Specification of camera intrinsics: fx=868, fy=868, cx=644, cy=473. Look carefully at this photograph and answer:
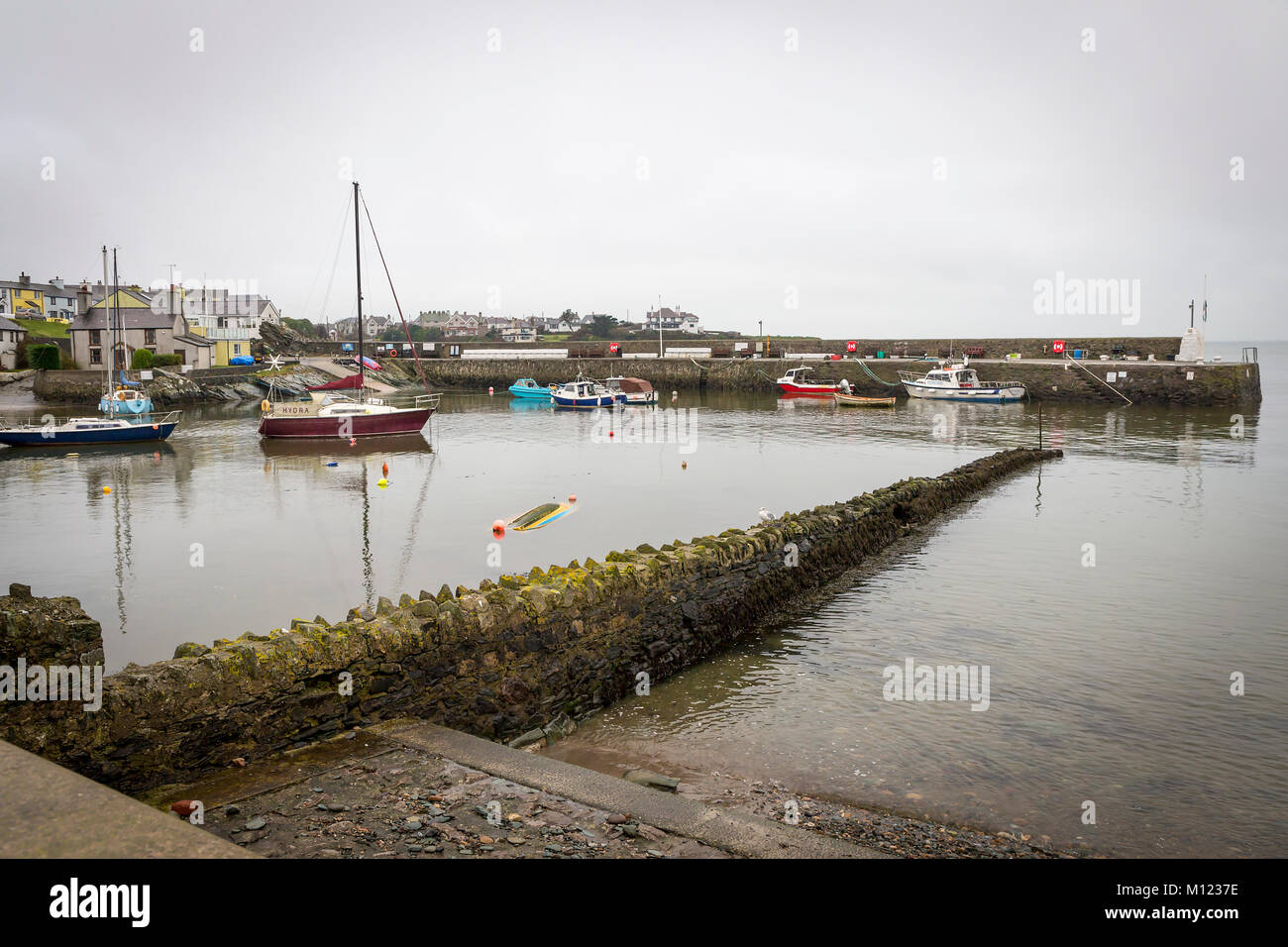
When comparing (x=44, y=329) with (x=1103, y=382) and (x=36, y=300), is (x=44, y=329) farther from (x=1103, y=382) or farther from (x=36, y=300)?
(x=1103, y=382)

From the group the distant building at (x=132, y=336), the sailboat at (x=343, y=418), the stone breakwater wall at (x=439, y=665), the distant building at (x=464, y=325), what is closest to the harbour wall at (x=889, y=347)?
the distant building at (x=132, y=336)

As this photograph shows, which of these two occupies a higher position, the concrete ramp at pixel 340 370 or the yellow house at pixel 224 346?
the yellow house at pixel 224 346

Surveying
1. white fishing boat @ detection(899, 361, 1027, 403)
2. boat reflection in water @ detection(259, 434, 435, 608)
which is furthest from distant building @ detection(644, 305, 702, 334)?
boat reflection in water @ detection(259, 434, 435, 608)

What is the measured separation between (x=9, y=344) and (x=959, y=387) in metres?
70.6

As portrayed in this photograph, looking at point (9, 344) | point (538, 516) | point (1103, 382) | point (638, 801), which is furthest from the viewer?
point (9, 344)

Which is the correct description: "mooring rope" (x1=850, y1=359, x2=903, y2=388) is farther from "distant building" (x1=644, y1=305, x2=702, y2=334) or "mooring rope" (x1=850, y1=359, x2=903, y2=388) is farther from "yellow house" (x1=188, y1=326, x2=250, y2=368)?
"distant building" (x1=644, y1=305, x2=702, y2=334)

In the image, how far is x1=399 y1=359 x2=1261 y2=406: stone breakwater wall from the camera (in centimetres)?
5794

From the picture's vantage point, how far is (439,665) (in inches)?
336

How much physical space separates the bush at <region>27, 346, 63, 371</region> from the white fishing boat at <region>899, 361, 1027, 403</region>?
60832 millimetres

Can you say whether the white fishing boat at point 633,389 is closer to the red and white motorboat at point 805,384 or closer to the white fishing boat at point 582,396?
the white fishing boat at point 582,396

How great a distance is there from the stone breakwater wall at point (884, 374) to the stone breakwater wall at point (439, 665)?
54.9 m

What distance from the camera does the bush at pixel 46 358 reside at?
5869 centimetres

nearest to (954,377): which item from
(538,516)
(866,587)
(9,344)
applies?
(538,516)

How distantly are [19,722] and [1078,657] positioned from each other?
12.6 meters
